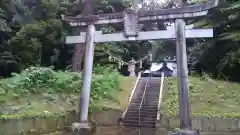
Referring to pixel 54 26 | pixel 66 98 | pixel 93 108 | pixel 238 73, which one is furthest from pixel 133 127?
pixel 54 26

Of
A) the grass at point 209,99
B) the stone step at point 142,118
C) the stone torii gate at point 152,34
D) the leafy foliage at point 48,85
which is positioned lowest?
the stone step at point 142,118

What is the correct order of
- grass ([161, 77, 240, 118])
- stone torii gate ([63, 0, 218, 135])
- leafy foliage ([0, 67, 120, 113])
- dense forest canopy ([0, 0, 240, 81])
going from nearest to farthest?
stone torii gate ([63, 0, 218, 135]) → leafy foliage ([0, 67, 120, 113]) → grass ([161, 77, 240, 118]) → dense forest canopy ([0, 0, 240, 81])

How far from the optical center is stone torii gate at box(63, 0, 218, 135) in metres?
9.66

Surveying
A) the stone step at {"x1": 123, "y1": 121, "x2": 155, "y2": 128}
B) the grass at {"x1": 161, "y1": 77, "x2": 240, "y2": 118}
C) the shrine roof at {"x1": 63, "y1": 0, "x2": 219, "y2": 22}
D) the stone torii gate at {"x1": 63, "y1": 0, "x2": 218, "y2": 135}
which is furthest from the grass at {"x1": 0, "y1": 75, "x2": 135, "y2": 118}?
the shrine roof at {"x1": 63, "y1": 0, "x2": 219, "y2": 22}

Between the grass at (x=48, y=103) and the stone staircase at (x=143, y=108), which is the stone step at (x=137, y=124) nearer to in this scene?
the stone staircase at (x=143, y=108)

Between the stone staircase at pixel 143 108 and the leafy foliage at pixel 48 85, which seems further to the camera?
the stone staircase at pixel 143 108

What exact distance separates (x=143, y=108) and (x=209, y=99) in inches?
123

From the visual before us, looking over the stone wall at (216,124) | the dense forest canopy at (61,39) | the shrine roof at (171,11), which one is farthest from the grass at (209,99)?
the shrine roof at (171,11)

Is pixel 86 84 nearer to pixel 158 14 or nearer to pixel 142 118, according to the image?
pixel 158 14

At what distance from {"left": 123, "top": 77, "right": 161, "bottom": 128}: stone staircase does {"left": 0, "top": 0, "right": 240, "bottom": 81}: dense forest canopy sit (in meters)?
4.22

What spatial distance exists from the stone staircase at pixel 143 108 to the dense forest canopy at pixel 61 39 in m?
4.22

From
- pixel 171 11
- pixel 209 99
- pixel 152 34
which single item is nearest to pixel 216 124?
pixel 209 99

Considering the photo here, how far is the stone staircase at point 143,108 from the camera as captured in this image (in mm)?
13259

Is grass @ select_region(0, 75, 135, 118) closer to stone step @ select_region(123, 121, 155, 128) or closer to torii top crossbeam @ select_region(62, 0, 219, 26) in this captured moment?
stone step @ select_region(123, 121, 155, 128)
